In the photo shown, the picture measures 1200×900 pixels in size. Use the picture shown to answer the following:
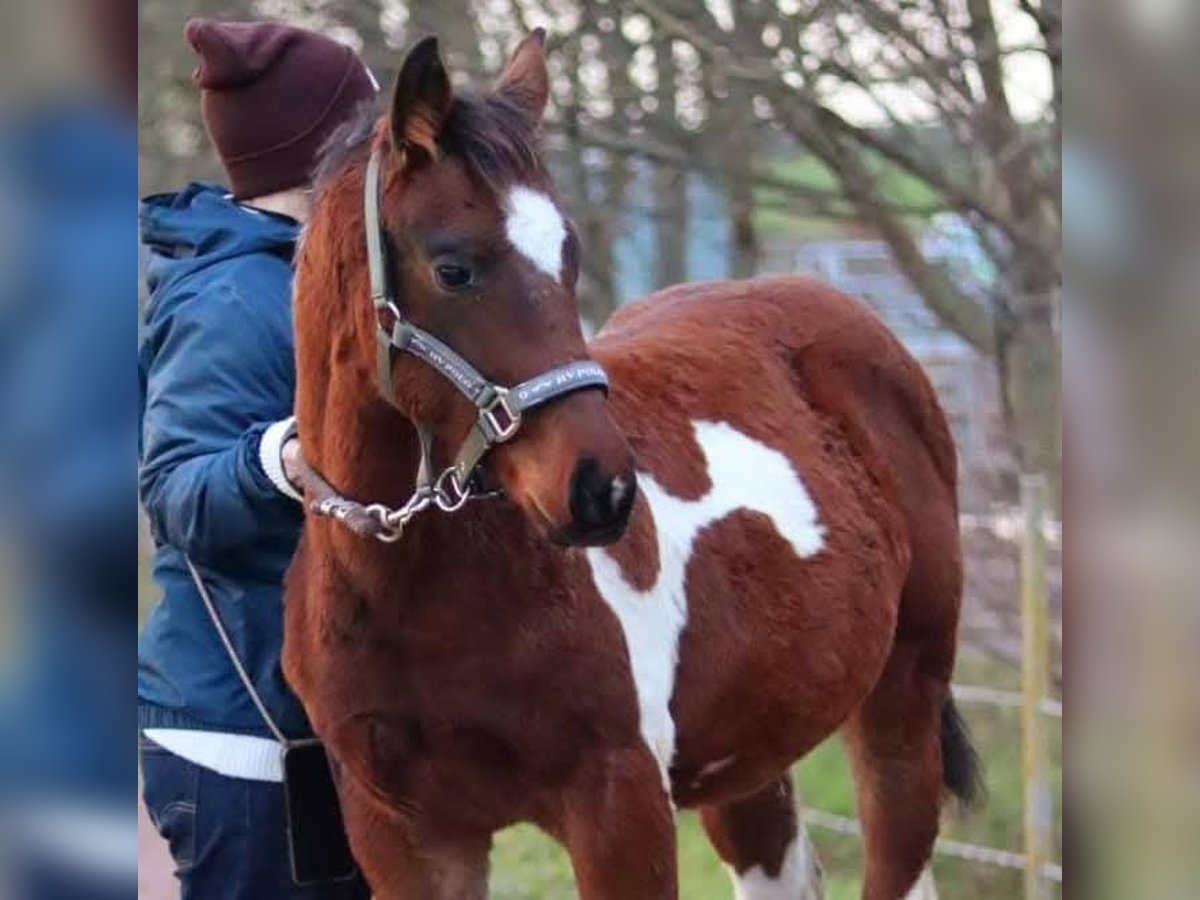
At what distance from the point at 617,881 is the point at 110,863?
146 cm

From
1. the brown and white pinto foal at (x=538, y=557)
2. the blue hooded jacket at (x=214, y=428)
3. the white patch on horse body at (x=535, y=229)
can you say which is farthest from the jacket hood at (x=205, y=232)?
the white patch on horse body at (x=535, y=229)

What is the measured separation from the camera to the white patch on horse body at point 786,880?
3.34 metres

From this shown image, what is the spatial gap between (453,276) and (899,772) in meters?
1.85

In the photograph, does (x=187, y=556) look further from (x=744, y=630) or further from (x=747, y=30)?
(x=747, y=30)

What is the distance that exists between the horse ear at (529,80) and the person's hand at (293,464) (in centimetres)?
50

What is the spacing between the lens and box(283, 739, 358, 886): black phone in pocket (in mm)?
2367

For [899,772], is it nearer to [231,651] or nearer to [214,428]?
[231,651]

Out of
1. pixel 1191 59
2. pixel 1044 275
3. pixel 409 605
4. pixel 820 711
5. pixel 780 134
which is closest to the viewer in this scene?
pixel 1191 59

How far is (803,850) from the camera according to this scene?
133 inches

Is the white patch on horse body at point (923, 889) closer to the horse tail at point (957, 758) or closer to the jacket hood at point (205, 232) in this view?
the horse tail at point (957, 758)

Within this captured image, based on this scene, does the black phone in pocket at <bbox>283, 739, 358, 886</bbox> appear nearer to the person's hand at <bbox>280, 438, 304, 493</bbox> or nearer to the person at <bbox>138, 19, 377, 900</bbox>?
the person at <bbox>138, 19, 377, 900</bbox>

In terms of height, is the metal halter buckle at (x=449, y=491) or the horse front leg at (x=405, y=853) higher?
the metal halter buckle at (x=449, y=491)

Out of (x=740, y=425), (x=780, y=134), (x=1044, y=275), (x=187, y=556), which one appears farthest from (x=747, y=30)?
(x=187, y=556)

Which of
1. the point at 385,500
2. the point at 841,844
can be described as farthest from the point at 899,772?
the point at 841,844
